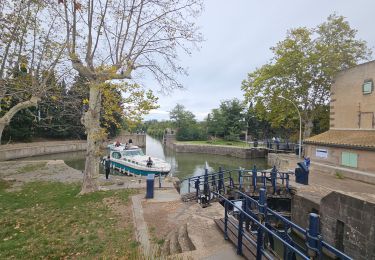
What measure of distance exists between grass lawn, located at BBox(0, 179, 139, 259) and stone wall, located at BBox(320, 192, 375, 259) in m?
7.56

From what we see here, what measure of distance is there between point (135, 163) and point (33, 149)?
2313 centimetres

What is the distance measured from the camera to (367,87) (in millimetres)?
17250

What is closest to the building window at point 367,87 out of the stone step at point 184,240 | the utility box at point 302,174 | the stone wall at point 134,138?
the utility box at point 302,174

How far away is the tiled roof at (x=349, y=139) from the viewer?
51.0ft

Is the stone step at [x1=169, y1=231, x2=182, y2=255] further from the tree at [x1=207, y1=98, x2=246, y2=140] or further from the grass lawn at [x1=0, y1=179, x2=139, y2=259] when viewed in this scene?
the tree at [x1=207, y1=98, x2=246, y2=140]

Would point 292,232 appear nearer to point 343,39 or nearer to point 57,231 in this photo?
point 57,231

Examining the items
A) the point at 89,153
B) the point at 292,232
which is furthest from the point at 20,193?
the point at 292,232

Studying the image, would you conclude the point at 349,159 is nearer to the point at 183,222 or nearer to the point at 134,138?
the point at 183,222

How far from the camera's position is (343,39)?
29.3 m

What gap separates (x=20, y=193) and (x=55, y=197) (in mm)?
2025

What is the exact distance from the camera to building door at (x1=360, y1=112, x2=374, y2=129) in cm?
1689

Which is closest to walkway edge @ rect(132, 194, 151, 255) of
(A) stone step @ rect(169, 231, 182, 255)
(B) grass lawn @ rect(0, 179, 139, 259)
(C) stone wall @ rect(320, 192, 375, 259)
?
(B) grass lawn @ rect(0, 179, 139, 259)

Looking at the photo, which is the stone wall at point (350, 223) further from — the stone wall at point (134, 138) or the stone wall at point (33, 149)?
the stone wall at point (134, 138)

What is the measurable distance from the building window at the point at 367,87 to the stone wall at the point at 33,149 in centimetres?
3855
